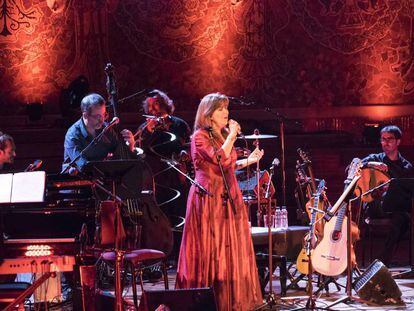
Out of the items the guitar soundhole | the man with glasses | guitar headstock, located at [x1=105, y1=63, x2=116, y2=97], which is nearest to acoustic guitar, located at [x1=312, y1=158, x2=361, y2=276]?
the guitar soundhole

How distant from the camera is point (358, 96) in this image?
36.6ft

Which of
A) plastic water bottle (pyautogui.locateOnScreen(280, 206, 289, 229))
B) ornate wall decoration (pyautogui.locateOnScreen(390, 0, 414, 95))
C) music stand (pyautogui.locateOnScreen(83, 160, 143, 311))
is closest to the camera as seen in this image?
music stand (pyautogui.locateOnScreen(83, 160, 143, 311))

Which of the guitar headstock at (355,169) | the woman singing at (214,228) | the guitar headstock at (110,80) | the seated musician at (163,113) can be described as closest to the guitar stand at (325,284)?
the guitar headstock at (355,169)

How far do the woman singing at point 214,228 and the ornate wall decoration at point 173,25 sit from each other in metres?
5.24

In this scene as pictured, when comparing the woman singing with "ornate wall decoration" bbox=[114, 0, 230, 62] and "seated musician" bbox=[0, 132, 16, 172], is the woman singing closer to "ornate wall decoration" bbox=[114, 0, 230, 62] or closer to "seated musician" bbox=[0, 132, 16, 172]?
→ "seated musician" bbox=[0, 132, 16, 172]

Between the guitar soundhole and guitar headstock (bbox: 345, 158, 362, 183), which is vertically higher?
guitar headstock (bbox: 345, 158, 362, 183)

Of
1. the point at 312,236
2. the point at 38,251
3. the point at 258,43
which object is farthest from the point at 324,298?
the point at 258,43

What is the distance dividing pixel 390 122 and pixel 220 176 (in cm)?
584

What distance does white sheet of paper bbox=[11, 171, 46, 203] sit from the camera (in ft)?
15.2

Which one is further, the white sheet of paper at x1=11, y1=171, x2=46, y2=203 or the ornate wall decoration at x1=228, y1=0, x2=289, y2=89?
the ornate wall decoration at x1=228, y1=0, x2=289, y2=89

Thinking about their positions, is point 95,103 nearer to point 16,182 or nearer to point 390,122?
point 16,182

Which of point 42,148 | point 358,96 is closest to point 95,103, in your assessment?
point 42,148

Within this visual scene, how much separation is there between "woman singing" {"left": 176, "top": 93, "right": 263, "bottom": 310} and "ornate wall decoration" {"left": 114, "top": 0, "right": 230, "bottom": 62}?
17.2 ft

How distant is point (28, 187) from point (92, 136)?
2129 mm
